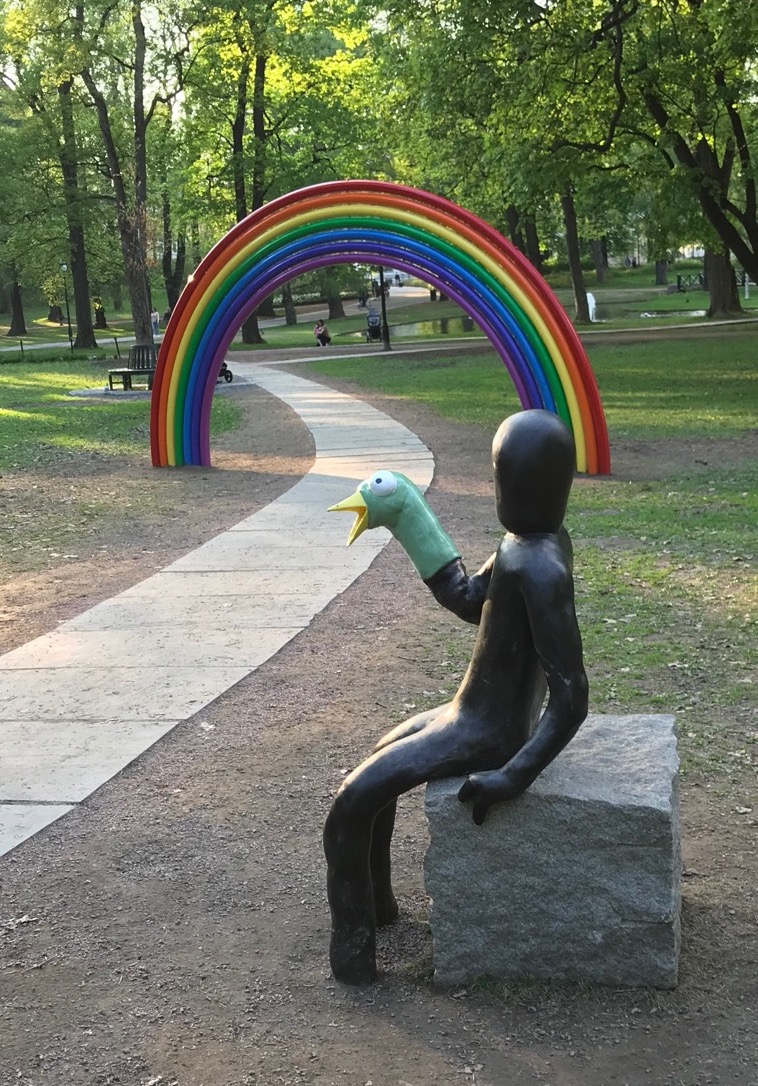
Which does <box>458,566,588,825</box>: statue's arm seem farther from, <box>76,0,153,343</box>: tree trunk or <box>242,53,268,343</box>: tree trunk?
<box>242,53,268,343</box>: tree trunk

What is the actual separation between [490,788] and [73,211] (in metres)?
41.5

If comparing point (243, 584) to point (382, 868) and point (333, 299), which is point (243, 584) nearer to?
point (382, 868)

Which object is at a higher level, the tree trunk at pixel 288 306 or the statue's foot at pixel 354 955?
the tree trunk at pixel 288 306

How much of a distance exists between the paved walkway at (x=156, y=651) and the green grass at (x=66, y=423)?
5.77 metres

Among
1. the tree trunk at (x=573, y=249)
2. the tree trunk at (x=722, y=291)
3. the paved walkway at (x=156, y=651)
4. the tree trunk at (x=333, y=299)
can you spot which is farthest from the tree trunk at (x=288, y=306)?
the paved walkway at (x=156, y=651)

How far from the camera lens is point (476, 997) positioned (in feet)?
11.5

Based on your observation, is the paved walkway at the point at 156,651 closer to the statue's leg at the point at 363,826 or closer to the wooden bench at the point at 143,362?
the statue's leg at the point at 363,826

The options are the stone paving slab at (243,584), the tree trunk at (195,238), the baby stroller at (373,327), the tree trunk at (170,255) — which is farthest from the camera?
the tree trunk at (195,238)

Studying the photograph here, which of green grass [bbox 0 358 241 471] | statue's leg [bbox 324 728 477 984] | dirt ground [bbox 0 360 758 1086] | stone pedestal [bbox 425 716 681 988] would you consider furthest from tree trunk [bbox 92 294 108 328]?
stone pedestal [bbox 425 716 681 988]

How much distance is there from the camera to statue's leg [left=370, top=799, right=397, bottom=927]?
12.8ft

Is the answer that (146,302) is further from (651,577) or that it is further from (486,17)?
(651,577)

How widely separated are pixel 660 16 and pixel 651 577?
629 inches

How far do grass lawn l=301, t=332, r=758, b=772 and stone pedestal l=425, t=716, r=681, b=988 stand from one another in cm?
170

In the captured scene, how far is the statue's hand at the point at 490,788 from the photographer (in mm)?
3299
